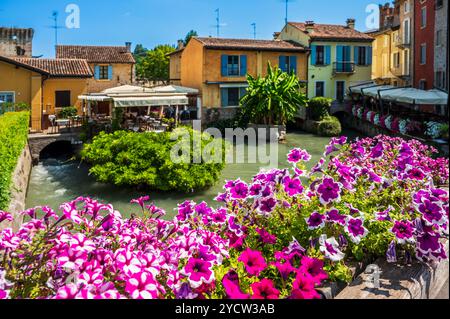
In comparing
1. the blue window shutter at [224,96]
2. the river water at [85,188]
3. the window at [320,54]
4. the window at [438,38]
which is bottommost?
the river water at [85,188]

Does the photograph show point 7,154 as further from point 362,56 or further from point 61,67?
point 362,56

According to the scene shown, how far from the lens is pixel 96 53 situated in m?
37.1

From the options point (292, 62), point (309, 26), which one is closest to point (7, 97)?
point (292, 62)

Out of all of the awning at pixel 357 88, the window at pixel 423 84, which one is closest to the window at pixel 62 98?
the awning at pixel 357 88

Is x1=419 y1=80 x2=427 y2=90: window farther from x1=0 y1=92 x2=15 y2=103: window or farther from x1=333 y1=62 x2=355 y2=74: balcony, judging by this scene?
x1=0 y1=92 x2=15 y2=103: window

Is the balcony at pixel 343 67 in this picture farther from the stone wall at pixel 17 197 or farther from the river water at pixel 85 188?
the stone wall at pixel 17 197

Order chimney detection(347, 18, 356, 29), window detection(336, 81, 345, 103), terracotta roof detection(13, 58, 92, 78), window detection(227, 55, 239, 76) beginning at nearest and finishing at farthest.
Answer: terracotta roof detection(13, 58, 92, 78), window detection(227, 55, 239, 76), window detection(336, 81, 345, 103), chimney detection(347, 18, 356, 29)

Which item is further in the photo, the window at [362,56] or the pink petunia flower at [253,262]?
the window at [362,56]

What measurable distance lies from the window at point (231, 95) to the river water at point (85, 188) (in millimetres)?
10105

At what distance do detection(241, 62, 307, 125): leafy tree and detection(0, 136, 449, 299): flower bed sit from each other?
23578 mm

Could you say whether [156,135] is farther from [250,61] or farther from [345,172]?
[250,61]

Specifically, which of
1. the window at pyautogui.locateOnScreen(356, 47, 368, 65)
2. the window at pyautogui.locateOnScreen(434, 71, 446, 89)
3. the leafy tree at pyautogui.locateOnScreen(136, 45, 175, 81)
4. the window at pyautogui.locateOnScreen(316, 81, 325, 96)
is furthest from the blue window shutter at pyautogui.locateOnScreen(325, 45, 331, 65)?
the leafy tree at pyautogui.locateOnScreen(136, 45, 175, 81)

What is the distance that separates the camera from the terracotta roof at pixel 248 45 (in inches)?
1226

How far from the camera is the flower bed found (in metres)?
2.63
